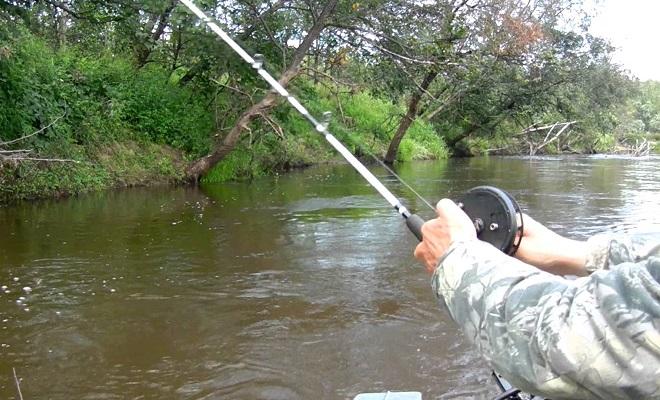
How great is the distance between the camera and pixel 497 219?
165cm

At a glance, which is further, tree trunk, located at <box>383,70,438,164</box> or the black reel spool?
tree trunk, located at <box>383,70,438,164</box>

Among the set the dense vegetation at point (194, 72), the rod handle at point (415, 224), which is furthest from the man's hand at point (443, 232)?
the dense vegetation at point (194, 72)

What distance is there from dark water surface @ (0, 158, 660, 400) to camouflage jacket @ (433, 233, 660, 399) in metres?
2.76

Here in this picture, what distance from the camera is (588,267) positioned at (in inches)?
75.5

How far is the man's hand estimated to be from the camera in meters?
1.37

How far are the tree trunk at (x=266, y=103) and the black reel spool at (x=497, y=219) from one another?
12.1m

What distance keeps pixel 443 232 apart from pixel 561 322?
1.28ft

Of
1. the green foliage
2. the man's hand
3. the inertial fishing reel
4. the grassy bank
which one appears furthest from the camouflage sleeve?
the green foliage

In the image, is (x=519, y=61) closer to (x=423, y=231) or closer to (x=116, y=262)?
(x=116, y=262)

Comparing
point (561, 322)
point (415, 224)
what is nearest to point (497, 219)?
point (415, 224)

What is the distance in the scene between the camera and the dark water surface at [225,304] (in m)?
Result: 4.04

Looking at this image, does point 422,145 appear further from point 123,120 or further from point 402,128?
point 123,120

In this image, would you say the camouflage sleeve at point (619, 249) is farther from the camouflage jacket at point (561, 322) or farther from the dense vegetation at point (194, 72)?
the dense vegetation at point (194, 72)

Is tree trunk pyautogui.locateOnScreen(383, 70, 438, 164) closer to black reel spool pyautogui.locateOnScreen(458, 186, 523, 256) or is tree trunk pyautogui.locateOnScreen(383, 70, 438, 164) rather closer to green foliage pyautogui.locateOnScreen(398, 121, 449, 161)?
green foliage pyautogui.locateOnScreen(398, 121, 449, 161)
